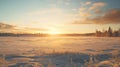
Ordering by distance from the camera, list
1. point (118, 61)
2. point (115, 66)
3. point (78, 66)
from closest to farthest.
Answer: point (115, 66)
point (118, 61)
point (78, 66)

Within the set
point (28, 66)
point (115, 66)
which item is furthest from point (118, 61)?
point (28, 66)

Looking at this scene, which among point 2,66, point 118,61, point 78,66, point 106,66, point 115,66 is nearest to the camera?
point 115,66

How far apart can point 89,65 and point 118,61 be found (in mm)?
1431

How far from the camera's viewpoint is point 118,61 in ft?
27.2

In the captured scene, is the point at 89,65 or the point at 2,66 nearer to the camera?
the point at 89,65

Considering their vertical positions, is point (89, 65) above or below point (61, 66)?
above

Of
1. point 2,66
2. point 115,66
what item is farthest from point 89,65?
point 2,66

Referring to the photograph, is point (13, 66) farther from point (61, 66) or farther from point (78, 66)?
point (78, 66)

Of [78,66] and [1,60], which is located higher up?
[1,60]

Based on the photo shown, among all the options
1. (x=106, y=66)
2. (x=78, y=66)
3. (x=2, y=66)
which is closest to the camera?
(x=2, y=66)

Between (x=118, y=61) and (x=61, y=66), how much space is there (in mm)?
5060

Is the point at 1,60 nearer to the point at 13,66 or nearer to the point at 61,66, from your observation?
the point at 13,66

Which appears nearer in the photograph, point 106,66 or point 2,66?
point 2,66

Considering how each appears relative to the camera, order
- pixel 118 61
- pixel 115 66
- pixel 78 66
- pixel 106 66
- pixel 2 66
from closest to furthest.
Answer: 1. pixel 115 66
2. pixel 118 61
3. pixel 2 66
4. pixel 106 66
5. pixel 78 66
